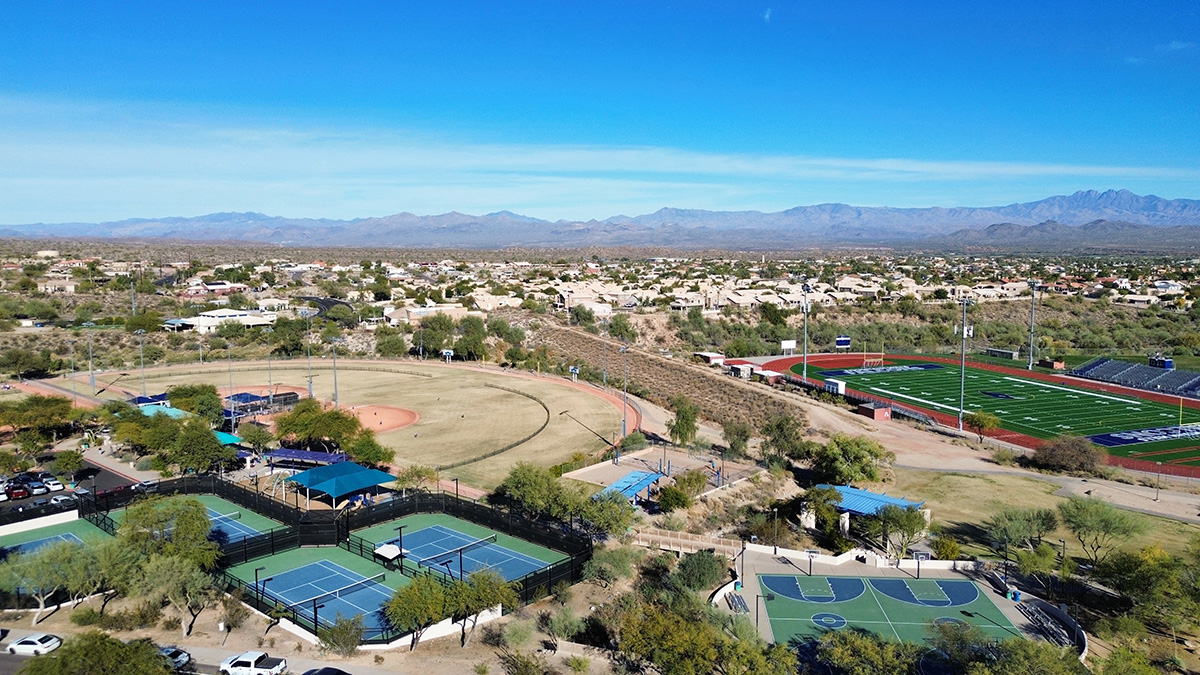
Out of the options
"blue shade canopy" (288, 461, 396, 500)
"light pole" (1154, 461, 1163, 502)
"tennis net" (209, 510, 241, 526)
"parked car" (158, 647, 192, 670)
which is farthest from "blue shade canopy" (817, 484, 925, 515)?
"tennis net" (209, 510, 241, 526)

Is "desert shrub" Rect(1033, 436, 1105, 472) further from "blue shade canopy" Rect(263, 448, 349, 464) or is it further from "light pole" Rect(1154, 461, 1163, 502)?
"blue shade canopy" Rect(263, 448, 349, 464)

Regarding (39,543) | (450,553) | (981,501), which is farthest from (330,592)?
(981,501)

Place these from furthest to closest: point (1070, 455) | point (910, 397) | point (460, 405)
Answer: point (910, 397) < point (460, 405) < point (1070, 455)

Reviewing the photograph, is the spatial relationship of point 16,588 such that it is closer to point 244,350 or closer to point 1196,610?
point 1196,610

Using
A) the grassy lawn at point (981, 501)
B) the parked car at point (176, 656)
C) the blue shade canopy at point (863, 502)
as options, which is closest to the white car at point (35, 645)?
the parked car at point (176, 656)

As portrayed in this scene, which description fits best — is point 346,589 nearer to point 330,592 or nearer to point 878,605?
point 330,592

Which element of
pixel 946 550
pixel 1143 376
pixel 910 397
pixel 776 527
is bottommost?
pixel 910 397
